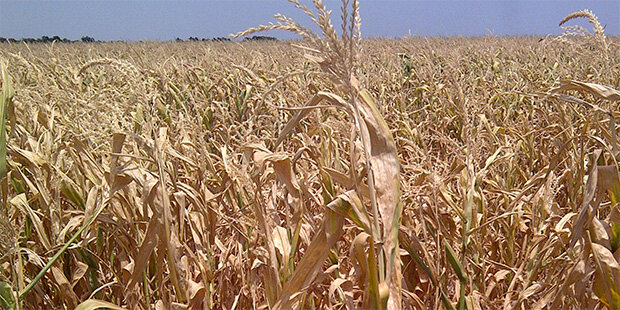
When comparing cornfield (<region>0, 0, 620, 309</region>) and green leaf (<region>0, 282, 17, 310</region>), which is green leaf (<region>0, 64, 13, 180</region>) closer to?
cornfield (<region>0, 0, 620, 309</region>)

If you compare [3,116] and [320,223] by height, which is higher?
[3,116]

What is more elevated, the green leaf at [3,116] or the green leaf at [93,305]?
the green leaf at [3,116]

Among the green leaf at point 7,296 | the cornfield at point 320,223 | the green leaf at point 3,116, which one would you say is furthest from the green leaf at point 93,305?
the green leaf at point 3,116

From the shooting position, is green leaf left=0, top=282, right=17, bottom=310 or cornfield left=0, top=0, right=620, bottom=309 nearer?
cornfield left=0, top=0, right=620, bottom=309

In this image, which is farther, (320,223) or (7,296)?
(320,223)

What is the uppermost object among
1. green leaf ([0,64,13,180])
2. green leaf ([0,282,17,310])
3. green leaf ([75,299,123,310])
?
green leaf ([0,64,13,180])

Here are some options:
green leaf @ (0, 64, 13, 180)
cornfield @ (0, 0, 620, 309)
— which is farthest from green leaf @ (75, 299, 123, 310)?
green leaf @ (0, 64, 13, 180)

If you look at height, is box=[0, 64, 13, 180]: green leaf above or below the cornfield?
above

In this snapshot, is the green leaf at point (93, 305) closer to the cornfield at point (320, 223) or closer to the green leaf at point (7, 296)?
the cornfield at point (320, 223)

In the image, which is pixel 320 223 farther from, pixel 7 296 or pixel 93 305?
pixel 7 296

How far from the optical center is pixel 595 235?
43.7 inches

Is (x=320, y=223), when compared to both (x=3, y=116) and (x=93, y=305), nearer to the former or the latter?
(x=93, y=305)

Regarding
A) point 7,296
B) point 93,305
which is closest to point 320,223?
point 93,305

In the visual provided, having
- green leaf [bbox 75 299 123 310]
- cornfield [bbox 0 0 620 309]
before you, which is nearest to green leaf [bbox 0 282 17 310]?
cornfield [bbox 0 0 620 309]
